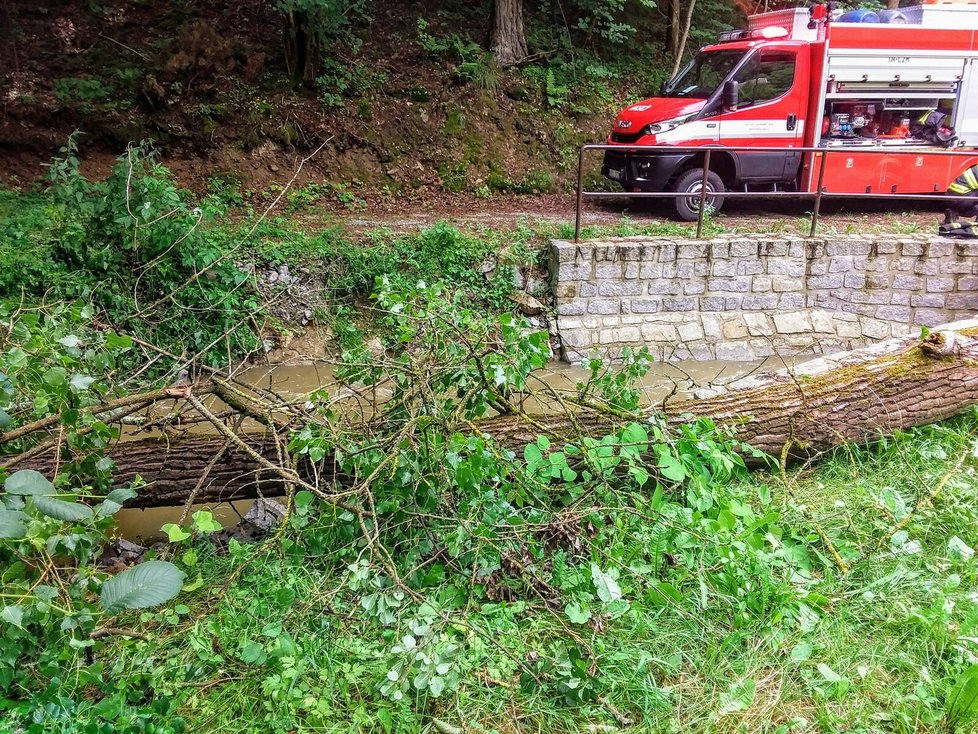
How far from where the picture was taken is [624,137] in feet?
29.8

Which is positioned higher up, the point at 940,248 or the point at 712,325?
the point at 940,248

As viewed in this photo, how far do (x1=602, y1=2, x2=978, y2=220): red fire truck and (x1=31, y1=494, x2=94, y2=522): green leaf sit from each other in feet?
26.0

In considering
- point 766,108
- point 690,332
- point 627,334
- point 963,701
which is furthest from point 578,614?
point 766,108

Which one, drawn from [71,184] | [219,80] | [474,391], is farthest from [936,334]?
[219,80]

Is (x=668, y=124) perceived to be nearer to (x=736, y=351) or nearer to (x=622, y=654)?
(x=736, y=351)

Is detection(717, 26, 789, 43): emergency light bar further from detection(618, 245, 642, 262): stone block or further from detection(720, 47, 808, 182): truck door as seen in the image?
detection(618, 245, 642, 262): stone block

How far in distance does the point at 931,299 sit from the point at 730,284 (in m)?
2.55

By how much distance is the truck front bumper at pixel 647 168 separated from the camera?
873 cm

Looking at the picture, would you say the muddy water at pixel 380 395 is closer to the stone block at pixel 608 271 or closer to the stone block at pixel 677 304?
the stone block at pixel 677 304

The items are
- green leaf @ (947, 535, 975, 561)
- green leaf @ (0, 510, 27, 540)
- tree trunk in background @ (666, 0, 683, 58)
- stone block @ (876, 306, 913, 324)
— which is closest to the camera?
green leaf @ (0, 510, 27, 540)

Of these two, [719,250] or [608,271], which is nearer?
[608,271]

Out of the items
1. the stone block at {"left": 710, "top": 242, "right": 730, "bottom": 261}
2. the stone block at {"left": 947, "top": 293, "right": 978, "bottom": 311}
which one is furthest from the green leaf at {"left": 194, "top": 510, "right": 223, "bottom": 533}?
the stone block at {"left": 947, "top": 293, "right": 978, "bottom": 311}

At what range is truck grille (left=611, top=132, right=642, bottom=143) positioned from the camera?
8883mm

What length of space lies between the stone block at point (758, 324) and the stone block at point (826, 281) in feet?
2.30
